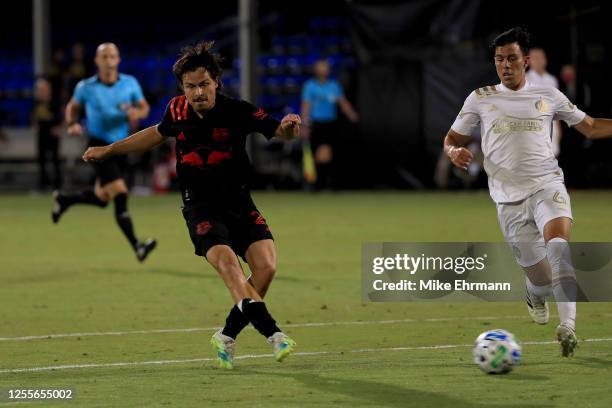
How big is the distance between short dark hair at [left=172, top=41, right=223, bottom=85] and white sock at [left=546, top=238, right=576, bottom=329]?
2447 millimetres

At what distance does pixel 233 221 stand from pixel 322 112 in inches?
681

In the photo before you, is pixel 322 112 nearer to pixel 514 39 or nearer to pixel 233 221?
pixel 514 39

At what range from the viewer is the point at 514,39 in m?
8.91

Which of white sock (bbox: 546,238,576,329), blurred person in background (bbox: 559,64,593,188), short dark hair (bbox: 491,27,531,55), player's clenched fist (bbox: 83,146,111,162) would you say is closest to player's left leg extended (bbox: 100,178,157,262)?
player's clenched fist (bbox: 83,146,111,162)

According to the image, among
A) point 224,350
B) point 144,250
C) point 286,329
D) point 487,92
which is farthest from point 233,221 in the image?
point 144,250

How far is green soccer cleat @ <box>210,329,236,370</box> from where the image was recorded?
315 inches

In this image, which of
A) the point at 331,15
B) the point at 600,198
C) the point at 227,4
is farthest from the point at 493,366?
the point at 227,4

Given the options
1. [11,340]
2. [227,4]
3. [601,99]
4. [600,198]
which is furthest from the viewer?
[227,4]

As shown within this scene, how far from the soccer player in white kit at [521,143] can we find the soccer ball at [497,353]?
131 centimetres

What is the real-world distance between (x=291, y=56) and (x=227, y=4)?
8.57m

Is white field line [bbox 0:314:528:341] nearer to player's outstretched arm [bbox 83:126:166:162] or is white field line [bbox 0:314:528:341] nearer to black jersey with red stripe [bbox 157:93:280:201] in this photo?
player's outstretched arm [bbox 83:126:166:162]

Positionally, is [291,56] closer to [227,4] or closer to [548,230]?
[227,4]

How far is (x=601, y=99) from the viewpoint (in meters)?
24.5

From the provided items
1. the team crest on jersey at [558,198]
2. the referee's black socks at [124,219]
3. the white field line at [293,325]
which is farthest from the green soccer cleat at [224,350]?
the referee's black socks at [124,219]
